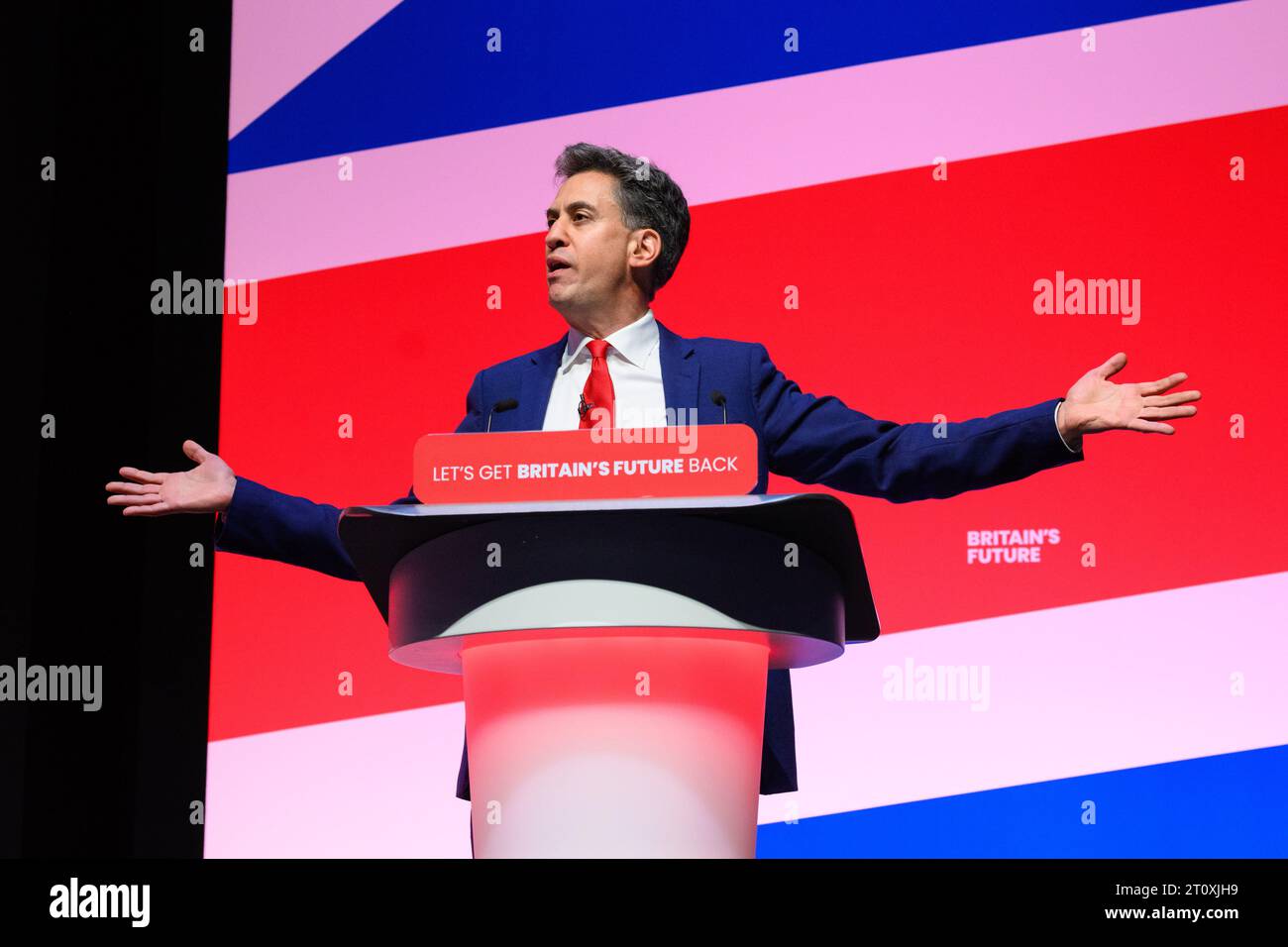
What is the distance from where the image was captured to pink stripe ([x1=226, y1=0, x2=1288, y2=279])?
3.06 meters

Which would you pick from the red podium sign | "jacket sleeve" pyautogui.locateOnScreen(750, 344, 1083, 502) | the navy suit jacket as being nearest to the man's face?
the navy suit jacket

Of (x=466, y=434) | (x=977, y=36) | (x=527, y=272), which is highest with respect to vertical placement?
(x=977, y=36)

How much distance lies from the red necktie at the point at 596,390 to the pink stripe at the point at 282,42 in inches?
49.6

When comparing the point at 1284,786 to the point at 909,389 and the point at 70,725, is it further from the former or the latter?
the point at 70,725

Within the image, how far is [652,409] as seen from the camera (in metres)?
2.43

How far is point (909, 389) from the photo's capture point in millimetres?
3004

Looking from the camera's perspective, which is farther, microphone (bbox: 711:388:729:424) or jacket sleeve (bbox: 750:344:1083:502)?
microphone (bbox: 711:388:729:424)

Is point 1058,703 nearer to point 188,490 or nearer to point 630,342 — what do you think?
point 630,342

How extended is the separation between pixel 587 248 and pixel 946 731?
1142 mm

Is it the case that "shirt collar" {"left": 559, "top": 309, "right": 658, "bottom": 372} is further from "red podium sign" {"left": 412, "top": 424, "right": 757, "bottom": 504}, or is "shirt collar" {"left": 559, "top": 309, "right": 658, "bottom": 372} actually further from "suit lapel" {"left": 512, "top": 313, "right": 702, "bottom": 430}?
"red podium sign" {"left": 412, "top": 424, "right": 757, "bottom": 504}

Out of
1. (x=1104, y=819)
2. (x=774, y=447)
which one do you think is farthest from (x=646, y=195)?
(x=1104, y=819)

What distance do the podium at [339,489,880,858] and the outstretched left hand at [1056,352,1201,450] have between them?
47 centimetres

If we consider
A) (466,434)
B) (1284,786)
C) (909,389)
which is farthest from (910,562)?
(466,434)
